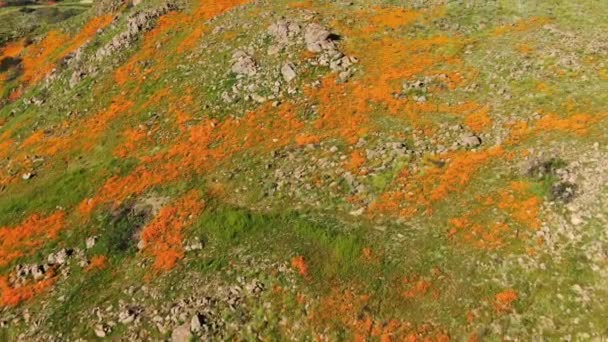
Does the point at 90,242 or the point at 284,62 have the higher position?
the point at 284,62

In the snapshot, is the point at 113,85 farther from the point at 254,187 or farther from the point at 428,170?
the point at 428,170

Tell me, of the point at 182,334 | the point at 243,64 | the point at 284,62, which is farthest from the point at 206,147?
the point at 182,334

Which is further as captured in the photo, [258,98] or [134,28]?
[134,28]

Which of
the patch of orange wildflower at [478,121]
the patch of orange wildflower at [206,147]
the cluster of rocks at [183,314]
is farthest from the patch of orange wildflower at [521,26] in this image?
the cluster of rocks at [183,314]

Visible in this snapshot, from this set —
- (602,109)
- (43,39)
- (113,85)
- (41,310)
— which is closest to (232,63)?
(113,85)

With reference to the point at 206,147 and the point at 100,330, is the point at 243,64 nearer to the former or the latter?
the point at 206,147

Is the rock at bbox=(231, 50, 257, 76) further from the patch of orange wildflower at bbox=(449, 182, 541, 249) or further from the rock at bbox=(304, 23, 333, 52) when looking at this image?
the patch of orange wildflower at bbox=(449, 182, 541, 249)

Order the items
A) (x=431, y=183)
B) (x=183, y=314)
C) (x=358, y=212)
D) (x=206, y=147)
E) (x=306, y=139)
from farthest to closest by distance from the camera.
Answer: (x=206, y=147) → (x=306, y=139) → (x=431, y=183) → (x=358, y=212) → (x=183, y=314)
